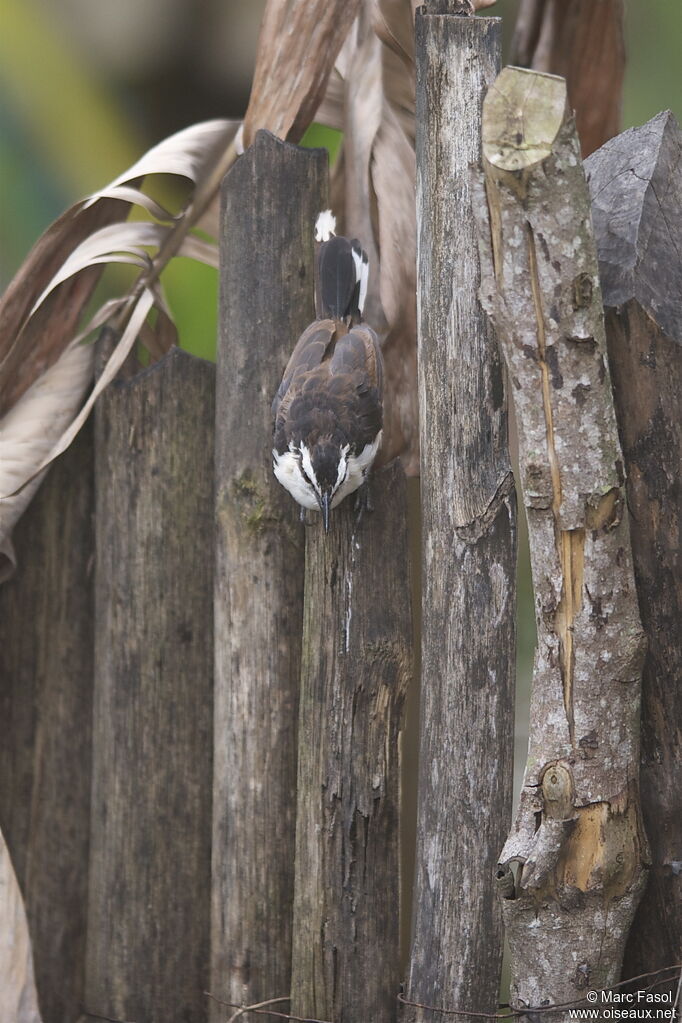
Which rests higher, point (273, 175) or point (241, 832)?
point (273, 175)

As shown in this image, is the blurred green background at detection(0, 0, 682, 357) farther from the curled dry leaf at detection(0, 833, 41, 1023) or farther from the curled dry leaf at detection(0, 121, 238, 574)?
the curled dry leaf at detection(0, 833, 41, 1023)

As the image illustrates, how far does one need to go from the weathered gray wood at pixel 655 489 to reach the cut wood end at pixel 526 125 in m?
0.39

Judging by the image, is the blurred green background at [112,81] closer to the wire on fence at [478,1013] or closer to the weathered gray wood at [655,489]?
the weathered gray wood at [655,489]

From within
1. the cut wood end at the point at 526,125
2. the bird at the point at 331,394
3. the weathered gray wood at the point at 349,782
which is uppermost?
the cut wood end at the point at 526,125

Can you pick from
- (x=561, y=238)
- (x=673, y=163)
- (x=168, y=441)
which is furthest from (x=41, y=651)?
(x=673, y=163)

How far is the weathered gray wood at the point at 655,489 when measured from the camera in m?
2.25

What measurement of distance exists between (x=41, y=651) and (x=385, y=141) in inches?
70.8

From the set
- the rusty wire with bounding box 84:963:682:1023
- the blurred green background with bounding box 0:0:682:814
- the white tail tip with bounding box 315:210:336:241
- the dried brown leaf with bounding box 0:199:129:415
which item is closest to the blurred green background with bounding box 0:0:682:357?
the blurred green background with bounding box 0:0:682:814

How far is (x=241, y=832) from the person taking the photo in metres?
2.70

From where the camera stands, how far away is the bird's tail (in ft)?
8.98

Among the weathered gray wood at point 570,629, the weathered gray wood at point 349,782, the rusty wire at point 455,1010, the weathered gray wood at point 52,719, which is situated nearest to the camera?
the weathered gray wood at point 570,629

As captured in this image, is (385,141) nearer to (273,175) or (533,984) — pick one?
(273,175)

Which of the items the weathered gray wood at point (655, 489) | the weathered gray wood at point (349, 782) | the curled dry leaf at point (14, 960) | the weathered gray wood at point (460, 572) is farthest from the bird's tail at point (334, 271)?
the curled dry leaf at point (14, 960)

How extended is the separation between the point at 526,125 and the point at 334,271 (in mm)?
843
